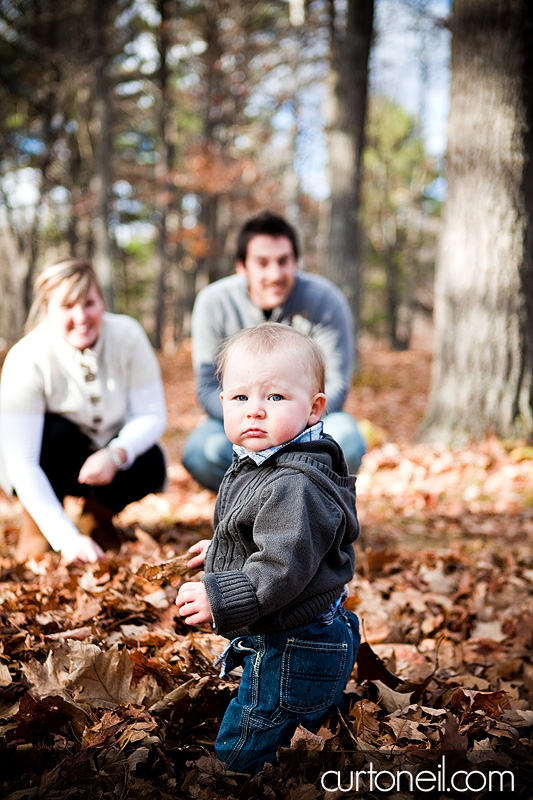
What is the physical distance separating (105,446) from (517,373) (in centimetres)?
377

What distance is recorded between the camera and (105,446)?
11.7ft

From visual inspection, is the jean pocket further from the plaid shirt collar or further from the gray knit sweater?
the plaid shirt collar

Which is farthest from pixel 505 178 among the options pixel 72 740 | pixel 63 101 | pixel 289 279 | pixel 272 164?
pixel 272 164

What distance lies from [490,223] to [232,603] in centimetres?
488

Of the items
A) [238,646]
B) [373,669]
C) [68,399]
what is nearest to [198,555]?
[238,646]

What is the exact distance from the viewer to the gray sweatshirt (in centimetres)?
399

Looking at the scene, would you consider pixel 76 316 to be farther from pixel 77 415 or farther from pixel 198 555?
pixel 198 555

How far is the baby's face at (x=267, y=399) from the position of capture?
1751mm

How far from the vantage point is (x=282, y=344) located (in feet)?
5.84

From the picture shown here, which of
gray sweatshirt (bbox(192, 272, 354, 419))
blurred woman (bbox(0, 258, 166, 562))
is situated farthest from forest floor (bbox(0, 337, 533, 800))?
gray sweatshirt (bbox(192, 272, 354, 419))

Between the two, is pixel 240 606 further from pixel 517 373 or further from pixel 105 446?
pixel 517 373

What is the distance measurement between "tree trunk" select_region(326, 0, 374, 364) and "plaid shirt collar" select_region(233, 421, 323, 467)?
326 inches

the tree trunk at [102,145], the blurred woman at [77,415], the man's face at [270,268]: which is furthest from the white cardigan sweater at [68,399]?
the tree trunk at [102,145]

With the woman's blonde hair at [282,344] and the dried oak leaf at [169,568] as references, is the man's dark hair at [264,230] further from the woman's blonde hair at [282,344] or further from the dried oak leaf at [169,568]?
the dried oak leaf at [169,568]
